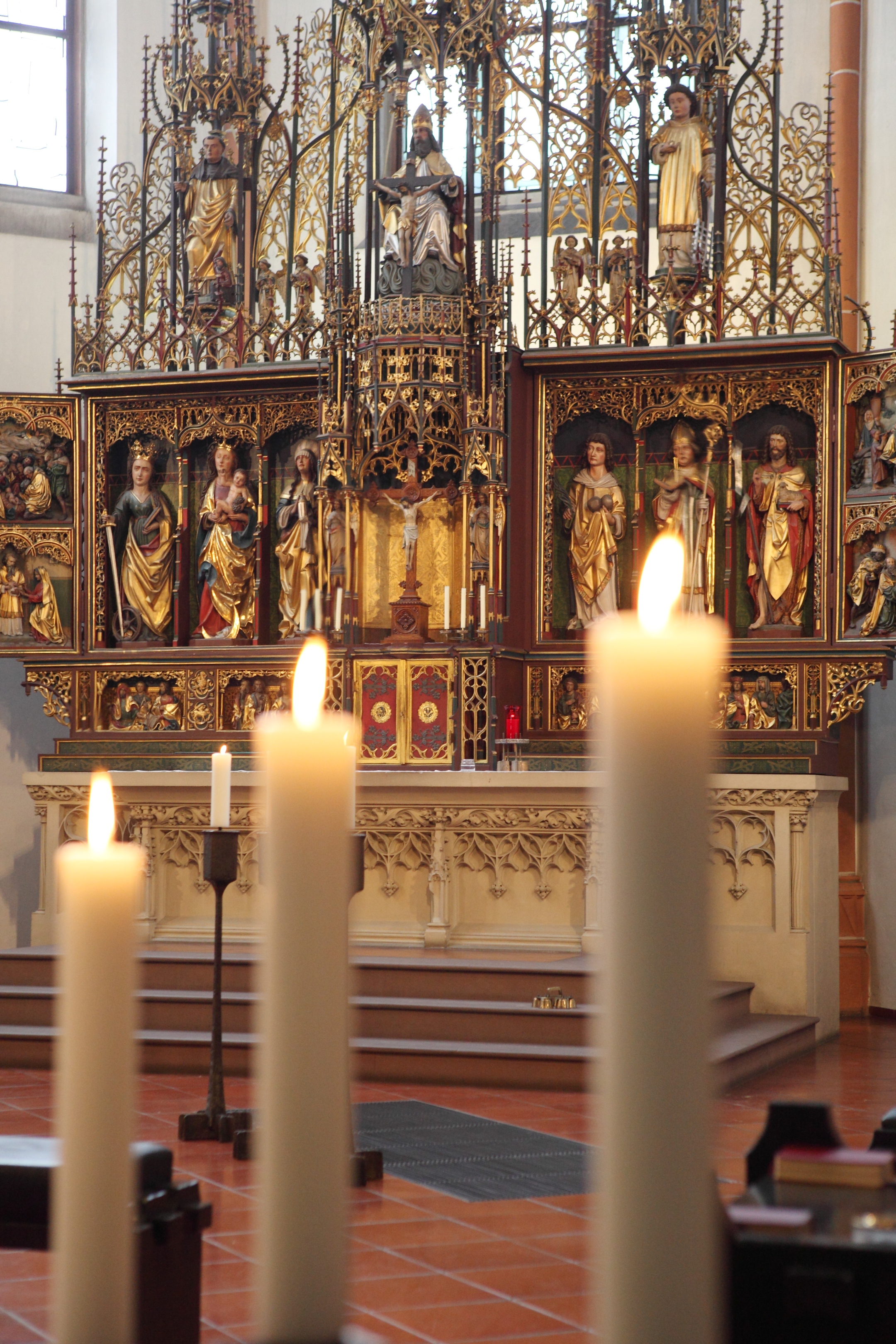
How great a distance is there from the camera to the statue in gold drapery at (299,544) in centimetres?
1116

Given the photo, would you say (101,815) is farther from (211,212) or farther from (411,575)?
(211,212)

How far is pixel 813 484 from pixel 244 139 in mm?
4683

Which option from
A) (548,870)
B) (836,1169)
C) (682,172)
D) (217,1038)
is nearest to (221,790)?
(217,1038)

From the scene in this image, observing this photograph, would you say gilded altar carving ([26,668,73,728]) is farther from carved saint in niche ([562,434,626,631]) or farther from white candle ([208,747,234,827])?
white candle ([208,747,234,827])

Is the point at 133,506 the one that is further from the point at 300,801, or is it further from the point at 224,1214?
the point at 300,801

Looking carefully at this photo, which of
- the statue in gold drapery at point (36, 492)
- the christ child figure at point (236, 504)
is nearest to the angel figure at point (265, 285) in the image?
the christ child figure at point (236, 504)

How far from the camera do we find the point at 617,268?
1065 centimetres

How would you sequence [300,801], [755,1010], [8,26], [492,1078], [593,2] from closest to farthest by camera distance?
1. [300,801]
2. [492,1078]
3. [755,1010]
4. [593,2]
5. [8,26]

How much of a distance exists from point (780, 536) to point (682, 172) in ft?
8.11

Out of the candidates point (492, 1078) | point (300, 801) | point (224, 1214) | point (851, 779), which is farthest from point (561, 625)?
point (300, 801)

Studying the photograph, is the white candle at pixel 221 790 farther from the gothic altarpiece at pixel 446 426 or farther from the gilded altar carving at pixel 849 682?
the gilded altar carving at pixel 849 682

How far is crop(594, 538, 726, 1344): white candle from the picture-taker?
2.42 feet

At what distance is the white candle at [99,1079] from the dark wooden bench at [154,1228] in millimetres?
2421

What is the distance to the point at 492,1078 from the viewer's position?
8250 millimetres
